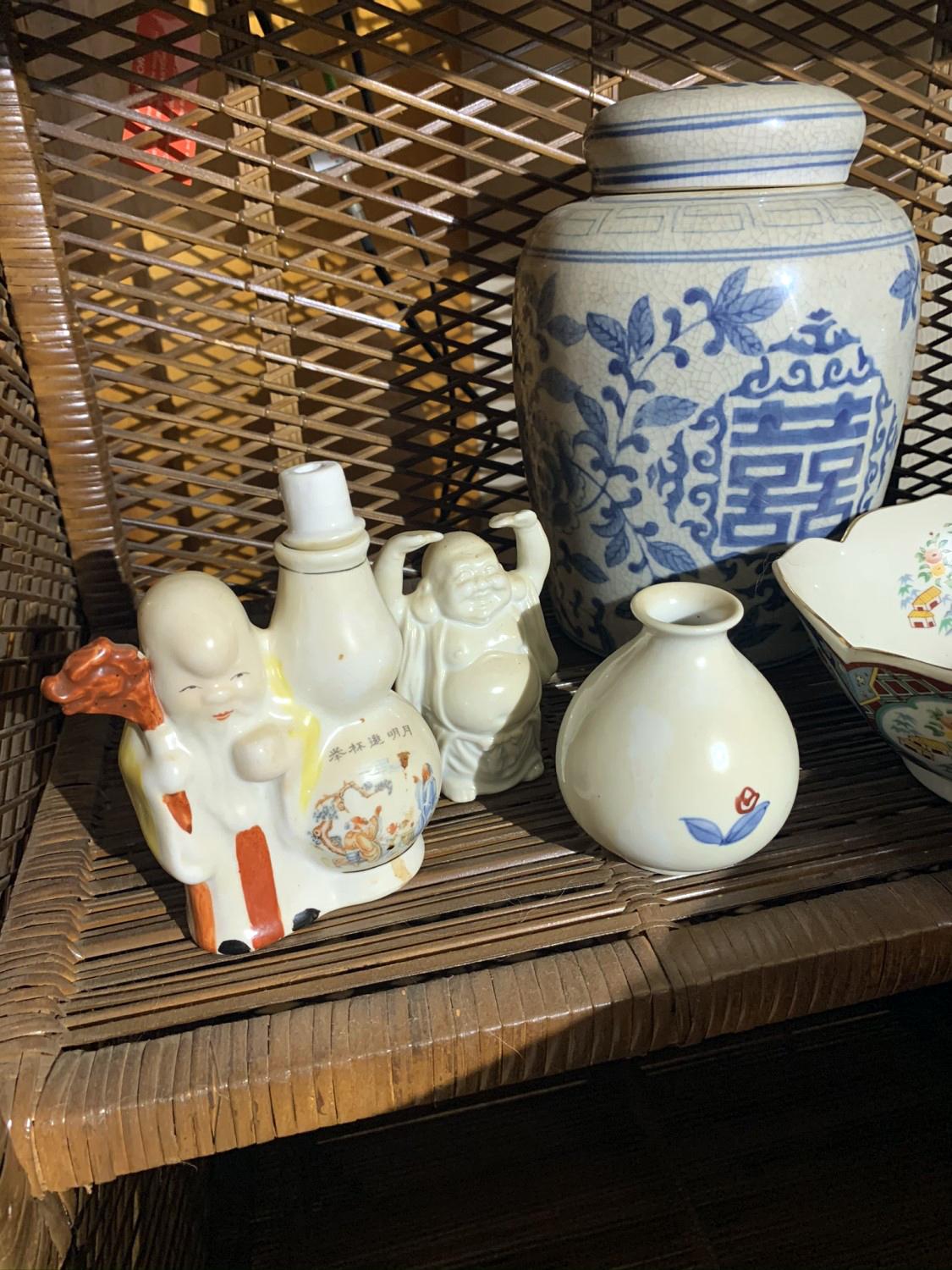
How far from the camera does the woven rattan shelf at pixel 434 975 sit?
52cm

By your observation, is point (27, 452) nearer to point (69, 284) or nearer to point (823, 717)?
point (69, 284)

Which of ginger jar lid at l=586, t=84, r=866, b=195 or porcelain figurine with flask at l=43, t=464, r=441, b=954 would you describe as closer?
porcelain figurine with flask at l=43, t=464, r=441, b=954

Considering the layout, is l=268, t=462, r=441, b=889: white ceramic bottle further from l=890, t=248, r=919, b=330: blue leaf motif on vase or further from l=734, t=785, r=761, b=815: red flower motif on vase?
l=890, t=248, r=919, b=330: blue leaf motif on vase

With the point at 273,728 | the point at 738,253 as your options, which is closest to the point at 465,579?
the point at 273,728

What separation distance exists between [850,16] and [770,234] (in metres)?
0.69

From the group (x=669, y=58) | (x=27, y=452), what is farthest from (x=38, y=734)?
(x=669, y=58)

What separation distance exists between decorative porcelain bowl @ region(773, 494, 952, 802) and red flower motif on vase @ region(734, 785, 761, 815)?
0.37ft

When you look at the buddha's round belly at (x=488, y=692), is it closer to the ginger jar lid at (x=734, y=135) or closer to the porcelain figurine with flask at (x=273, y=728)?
the porcelain figurine with flask at (x=273, y=728)

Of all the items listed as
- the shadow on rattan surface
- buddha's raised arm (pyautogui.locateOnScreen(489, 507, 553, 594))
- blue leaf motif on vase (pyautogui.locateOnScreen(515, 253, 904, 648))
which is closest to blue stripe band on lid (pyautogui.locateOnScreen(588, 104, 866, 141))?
blue leaf motif on vase (pyautogui.locateOnScreen(515, 253, 904, 648))

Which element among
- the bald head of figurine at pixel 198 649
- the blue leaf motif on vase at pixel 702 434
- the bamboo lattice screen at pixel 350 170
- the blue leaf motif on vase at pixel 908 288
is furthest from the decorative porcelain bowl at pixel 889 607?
the bald head of figurine at pixel 198 649

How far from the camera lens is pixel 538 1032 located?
541 millimetres

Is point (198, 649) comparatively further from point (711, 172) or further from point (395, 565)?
point (711, 172)

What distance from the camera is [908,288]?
0.69m

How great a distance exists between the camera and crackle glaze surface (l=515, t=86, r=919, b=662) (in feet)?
2.13
